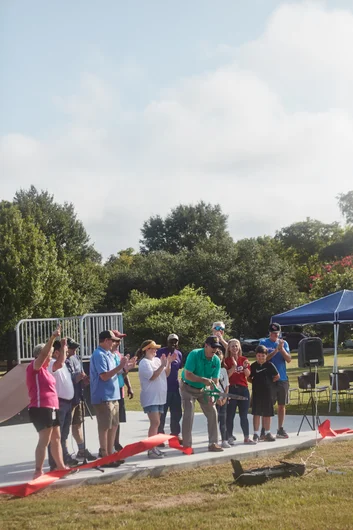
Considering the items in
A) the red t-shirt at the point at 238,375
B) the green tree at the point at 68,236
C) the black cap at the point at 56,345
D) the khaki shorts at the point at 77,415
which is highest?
the green tree at the point at 68,236

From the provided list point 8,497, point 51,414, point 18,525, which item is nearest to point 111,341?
point 51,414

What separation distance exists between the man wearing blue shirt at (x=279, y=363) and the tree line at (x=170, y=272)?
2370cm

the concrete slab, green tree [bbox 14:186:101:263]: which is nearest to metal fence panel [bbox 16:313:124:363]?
the concrete slab

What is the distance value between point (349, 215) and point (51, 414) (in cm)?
7164

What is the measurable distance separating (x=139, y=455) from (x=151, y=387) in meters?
1.02

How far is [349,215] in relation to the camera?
77500 mm

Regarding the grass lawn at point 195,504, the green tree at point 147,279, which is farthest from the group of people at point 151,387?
the green tree at point 147,279

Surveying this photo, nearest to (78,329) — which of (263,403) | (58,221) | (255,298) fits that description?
(263,403)

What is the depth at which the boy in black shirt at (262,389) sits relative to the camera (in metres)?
11.6

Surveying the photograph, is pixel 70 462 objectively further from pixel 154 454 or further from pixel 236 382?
pixel 236 382

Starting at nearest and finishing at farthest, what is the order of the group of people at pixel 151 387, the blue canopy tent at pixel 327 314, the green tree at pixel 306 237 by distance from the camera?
the group of people at pixel 151 387, the blue canopy tent at pixel 327 314, the green tree at pixel 306 237

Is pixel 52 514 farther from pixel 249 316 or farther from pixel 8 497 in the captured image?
pixel 249 316

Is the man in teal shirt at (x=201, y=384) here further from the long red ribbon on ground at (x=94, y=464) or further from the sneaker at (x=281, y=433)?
the sneaker at (x=281, y=433)

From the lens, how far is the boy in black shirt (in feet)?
37.9
